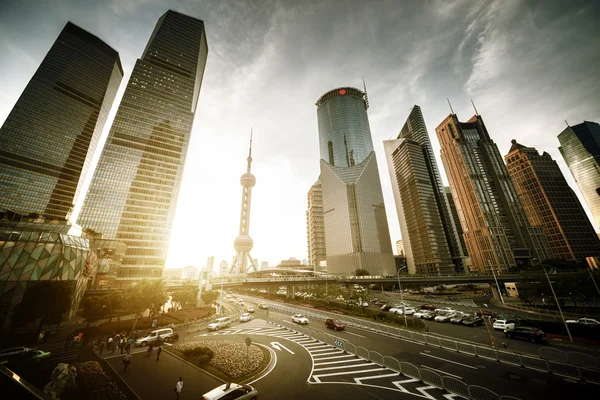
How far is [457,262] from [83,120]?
281473 millimetres

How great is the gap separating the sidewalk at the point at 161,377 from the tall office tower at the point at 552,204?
19281cm

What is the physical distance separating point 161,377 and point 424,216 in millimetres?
182504

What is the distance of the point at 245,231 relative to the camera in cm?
16888

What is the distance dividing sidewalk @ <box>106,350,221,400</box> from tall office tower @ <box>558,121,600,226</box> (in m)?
232

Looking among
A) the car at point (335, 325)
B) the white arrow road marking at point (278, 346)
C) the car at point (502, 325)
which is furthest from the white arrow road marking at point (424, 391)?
A: the car at point (502, 325)

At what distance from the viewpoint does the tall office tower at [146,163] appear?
103375 millimetres

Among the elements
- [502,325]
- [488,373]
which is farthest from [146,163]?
[502,325]

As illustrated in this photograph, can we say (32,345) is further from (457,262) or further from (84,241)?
(457,262)

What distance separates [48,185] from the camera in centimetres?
11769

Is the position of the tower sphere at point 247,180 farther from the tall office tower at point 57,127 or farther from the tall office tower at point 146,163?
the tall office tower at point 57,127

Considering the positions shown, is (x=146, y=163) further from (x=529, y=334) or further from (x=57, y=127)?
(x=529, y=334)

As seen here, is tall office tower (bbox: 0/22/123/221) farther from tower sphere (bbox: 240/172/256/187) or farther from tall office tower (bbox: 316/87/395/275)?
tall office tower (bbox: 316/87/395/275)

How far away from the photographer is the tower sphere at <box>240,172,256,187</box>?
180000 mm

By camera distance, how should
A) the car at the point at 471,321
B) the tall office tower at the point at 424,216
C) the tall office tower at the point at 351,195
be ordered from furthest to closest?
the tall office tower at the point at 424,216 < the tall office tower at the point at 351,195 < the car at the point at 471,321
